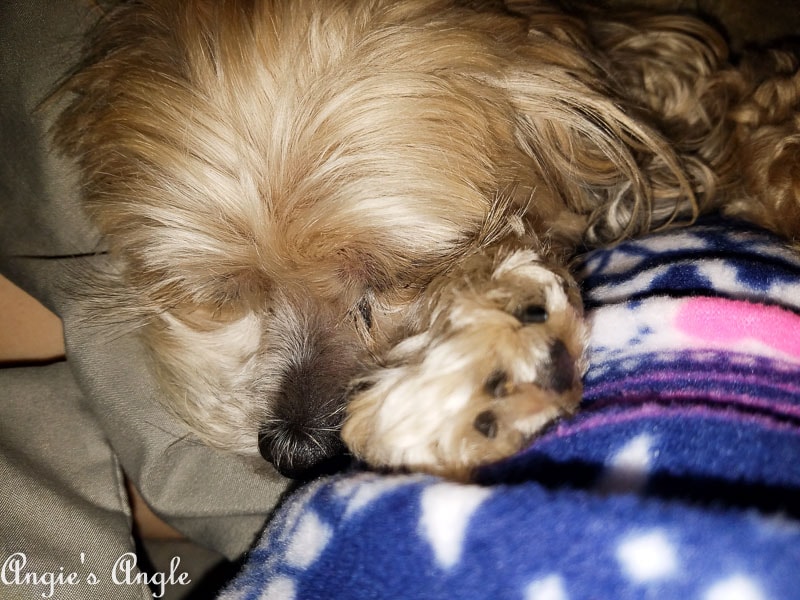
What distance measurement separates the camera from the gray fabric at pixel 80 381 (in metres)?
1.55

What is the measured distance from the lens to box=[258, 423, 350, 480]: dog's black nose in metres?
1.31

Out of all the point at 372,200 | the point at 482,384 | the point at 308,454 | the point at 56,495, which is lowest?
the point at 56,495

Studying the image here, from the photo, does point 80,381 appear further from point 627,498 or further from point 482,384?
point 627,498

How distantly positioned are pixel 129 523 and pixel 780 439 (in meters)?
1.35

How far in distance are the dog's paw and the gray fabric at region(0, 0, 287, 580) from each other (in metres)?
0.58

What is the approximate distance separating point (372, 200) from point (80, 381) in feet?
3.00

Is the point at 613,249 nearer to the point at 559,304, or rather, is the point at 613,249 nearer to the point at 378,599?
the point at 559,304

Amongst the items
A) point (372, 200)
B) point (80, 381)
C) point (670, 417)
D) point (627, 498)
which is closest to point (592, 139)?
point (372, 200)

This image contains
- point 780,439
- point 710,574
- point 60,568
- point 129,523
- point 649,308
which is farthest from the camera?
point 129,523

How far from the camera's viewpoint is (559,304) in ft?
3.35

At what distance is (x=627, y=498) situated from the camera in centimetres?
71

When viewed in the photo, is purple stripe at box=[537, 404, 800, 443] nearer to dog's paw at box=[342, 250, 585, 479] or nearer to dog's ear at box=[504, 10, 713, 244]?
dog's paw at box=[342, 250, 585, 479]

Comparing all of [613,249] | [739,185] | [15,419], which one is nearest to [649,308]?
[613,249]

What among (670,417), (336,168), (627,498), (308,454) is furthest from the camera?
(308,454)
